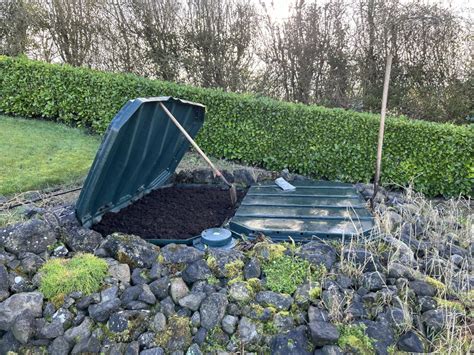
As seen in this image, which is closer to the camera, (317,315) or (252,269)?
(317,315)

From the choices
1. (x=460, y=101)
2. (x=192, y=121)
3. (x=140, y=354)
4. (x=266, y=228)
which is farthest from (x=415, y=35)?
(x=140, y=354)

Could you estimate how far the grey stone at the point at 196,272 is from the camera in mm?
2789

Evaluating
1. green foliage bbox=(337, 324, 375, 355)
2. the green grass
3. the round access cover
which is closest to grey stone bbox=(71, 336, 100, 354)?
the round access cover

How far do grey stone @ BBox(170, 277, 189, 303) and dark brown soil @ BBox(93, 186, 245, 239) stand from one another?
91 centimetres

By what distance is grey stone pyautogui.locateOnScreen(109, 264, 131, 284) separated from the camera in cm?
279

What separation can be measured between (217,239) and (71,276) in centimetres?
112

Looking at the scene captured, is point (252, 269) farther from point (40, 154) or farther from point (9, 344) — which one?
point (40, 154)

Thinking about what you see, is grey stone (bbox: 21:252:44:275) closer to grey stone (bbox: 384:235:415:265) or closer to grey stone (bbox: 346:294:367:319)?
grey stone (bbox: 346:294:367:319)

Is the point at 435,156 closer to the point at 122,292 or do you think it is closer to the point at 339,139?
the point at 339,139

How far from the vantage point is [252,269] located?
9.45ft

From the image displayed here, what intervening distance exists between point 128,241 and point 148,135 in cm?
114

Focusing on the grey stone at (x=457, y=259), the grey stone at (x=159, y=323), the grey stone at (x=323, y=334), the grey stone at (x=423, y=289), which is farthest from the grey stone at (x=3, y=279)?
the grey stone at (x=457, y=259)

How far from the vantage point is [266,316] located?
261cm

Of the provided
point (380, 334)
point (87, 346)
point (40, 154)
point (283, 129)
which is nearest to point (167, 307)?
point (87, 346)
